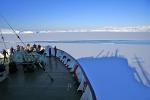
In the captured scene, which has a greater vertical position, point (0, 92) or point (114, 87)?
point (0, 92)

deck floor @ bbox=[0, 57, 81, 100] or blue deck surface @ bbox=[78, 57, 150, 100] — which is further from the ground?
deck floor @ bbox=[0, 57, 81, 100]

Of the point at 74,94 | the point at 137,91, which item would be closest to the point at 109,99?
the point at 137,91

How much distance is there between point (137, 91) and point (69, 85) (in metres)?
4.63

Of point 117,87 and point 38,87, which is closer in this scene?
point 38,87

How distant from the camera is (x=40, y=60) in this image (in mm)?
9633

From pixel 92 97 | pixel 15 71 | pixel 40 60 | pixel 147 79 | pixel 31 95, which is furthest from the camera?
pixel 147 79

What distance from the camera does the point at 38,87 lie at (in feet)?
21.4

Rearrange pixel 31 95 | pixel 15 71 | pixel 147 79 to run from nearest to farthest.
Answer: pixel 31 95 < pixel 15 71 < pixel 147 79

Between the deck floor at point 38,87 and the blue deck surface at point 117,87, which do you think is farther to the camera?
the blue deck surface at point 117,87

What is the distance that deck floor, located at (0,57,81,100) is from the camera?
5629 mm

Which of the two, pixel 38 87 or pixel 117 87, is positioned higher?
pixel 38 87

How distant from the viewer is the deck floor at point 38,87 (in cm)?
563

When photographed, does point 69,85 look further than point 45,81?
No

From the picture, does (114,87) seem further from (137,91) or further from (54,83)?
(54,83)
